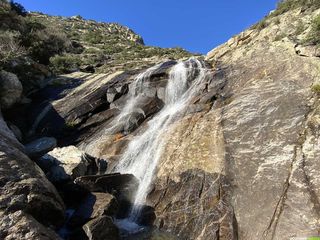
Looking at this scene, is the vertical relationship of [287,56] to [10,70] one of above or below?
above

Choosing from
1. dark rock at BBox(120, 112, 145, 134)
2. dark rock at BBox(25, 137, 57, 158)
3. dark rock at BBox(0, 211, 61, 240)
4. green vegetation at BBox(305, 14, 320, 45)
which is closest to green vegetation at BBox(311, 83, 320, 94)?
green vegetation at BBox(305, 14, 320, 45)

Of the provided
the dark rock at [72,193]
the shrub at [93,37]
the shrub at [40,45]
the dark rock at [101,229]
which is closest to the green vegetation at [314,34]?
the dark rock at [72,193]

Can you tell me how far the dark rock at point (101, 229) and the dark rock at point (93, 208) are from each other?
531 mm

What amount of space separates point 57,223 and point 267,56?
46.8ft

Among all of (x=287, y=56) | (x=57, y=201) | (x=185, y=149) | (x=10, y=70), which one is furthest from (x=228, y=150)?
(x=10, y=70)

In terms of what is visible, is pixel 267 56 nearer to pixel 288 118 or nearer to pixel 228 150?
pixel 288 118

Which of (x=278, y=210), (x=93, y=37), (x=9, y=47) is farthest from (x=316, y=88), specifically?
(x=93, y=37)

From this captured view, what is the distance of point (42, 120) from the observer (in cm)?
2492

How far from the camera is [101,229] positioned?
1369 centimetres

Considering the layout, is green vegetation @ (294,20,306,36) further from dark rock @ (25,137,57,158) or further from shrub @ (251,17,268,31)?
dark rock @ (25,137,57,158)

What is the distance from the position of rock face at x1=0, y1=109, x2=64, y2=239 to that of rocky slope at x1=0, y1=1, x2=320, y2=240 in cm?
5

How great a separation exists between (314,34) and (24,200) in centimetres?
1727

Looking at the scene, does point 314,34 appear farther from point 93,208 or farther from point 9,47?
point 9,47

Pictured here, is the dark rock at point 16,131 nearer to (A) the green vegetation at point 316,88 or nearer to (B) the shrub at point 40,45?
(B) the shrub at point 40,45
